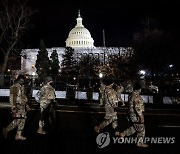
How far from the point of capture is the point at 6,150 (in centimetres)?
921

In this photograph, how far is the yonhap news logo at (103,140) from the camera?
33.7 ft

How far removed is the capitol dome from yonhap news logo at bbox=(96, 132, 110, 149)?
132733 millimetres

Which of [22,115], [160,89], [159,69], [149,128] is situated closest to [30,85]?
[160,89]

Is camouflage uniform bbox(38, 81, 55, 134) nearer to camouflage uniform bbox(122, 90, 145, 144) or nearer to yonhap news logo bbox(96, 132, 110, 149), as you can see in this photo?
yonhap news logo bbox(96, 132, 110, 149)

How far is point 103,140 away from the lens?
424 inches

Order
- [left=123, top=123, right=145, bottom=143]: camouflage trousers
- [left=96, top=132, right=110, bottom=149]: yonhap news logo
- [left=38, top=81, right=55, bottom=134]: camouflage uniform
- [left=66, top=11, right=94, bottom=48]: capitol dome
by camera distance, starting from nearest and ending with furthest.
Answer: [left=123, top=123, right=145, bottom=143]: camouflage trousers, [left=96, top=132, right=110, bottom=149]: yonhap news logo, [left=38, top=81, right=55, bottom=134]: camouflage uniform, [left=66, top=11, right=94, bottom=48]: capitol dome

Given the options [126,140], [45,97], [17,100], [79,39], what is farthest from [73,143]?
[79,39]

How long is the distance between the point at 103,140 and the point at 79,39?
448ft

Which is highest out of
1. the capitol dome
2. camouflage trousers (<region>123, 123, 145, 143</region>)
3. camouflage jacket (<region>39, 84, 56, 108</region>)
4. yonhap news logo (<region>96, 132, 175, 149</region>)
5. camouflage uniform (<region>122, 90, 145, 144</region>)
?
the capitol dome

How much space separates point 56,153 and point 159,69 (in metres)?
44.6

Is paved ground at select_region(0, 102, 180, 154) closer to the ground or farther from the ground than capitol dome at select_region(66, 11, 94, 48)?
closer to the ground

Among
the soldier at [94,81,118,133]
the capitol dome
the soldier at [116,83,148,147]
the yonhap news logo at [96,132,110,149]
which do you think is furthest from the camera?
the capitol dome

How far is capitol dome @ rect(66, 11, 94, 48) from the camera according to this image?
146 m

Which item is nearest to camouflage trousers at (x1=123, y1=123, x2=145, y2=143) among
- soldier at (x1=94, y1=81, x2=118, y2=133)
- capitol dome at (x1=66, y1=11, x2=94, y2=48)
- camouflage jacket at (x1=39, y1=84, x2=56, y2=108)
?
soldier at (x1=94, y1=81, x2=118, y2=133)
